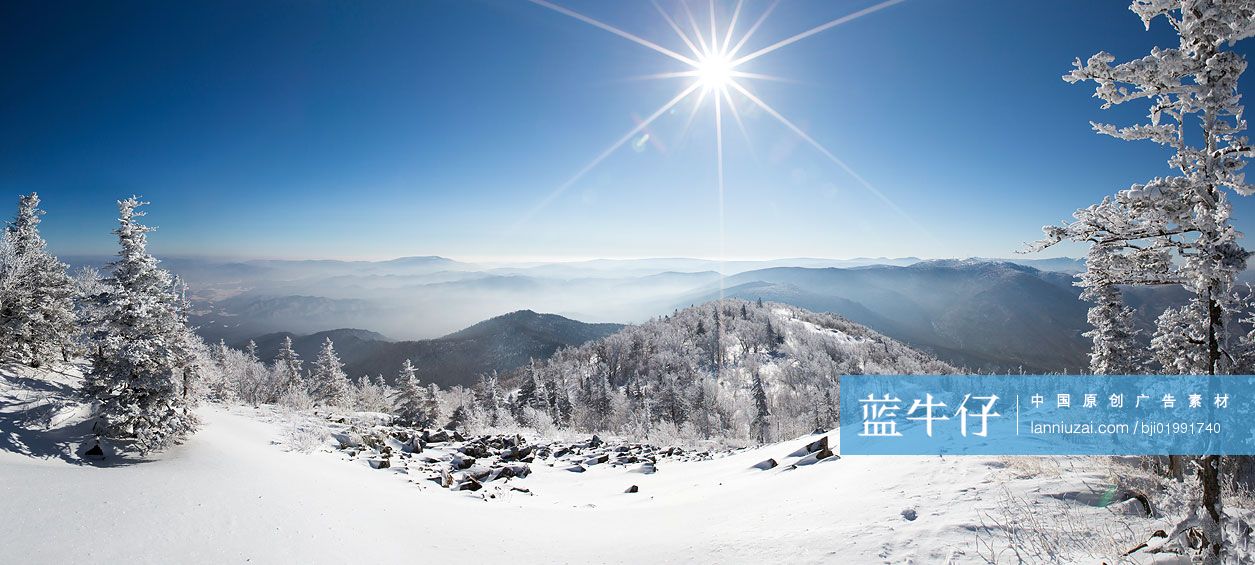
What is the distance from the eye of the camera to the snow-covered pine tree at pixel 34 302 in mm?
15664

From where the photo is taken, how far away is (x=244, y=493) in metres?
9.45

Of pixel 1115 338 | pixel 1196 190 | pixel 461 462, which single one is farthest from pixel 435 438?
pixel 1115 338

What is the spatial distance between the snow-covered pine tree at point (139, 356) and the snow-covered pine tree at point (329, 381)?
44808 mm

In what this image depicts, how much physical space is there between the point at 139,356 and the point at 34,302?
29.9ft

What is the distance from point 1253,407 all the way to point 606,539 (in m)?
12.6

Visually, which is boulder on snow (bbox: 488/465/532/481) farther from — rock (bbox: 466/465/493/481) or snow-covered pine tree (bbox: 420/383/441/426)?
snow-covered pine tree (bbox: 420/383/441/426)

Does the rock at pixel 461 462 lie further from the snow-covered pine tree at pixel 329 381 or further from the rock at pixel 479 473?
the snow-covered pine tree at pixel 329 381

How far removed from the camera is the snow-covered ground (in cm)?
651

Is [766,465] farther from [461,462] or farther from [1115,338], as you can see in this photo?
[1115,338]

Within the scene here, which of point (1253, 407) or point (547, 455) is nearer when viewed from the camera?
point (1253, 407)

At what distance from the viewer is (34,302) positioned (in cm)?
1664

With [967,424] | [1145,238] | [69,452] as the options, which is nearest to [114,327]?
[69,452]

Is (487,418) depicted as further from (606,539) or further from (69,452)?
(606,539)

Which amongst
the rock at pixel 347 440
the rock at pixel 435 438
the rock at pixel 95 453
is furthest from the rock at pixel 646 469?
the rock at pixel 95 453
